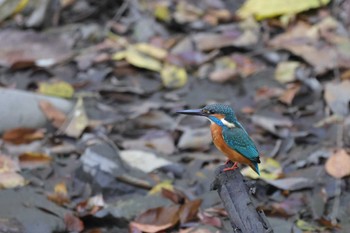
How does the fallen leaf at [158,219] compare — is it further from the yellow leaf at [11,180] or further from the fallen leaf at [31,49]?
the fallen leaf at [31,49]

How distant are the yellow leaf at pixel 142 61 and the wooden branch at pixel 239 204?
3.45m

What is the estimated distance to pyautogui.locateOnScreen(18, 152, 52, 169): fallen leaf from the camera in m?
5.33

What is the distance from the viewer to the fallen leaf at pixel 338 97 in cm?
602

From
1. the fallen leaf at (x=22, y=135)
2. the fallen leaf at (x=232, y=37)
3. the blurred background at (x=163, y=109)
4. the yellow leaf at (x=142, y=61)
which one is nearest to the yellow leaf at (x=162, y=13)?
the blurred background at (x=163, y=109)

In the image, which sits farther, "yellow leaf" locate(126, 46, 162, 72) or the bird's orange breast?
"yellow leaf" locate(126, 46, 162, 72)

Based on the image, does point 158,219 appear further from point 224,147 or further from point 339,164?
point 339,164

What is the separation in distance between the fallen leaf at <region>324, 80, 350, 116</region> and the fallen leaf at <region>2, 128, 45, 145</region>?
2553mm

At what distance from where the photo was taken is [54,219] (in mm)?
4531

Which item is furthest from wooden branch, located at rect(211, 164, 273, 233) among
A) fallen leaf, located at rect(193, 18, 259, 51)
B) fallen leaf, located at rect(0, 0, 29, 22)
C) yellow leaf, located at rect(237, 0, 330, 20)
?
fallen leaf, located at rect(0, 0, 29, 22)

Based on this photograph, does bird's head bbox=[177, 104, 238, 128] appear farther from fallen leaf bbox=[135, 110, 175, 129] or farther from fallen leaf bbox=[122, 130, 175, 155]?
fallen leaf bbox=[135, 110, 175, 129]

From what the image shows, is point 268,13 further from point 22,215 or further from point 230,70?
point 22,215

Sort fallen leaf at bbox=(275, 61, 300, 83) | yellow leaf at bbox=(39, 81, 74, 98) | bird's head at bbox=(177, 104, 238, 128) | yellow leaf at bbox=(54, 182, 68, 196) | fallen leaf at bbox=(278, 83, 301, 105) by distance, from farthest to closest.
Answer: fallen leaf at bbox=(275, 61, 300, 83) → yellow leaf at bbox=(39, 81, 74, 98) → fallen leaf at bbox=(278, 83, 301, 105) → yellow leaf at bbox=(54, 182, 68, 196) → bird's head at bbox=(177, 104, 238, 128)

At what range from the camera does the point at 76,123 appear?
5.96m

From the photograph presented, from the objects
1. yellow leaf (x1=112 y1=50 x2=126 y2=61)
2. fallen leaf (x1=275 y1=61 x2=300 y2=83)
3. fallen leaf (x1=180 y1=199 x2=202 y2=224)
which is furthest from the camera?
yellow leaf (x1=112 y1=50 x2=126 y2=61)
